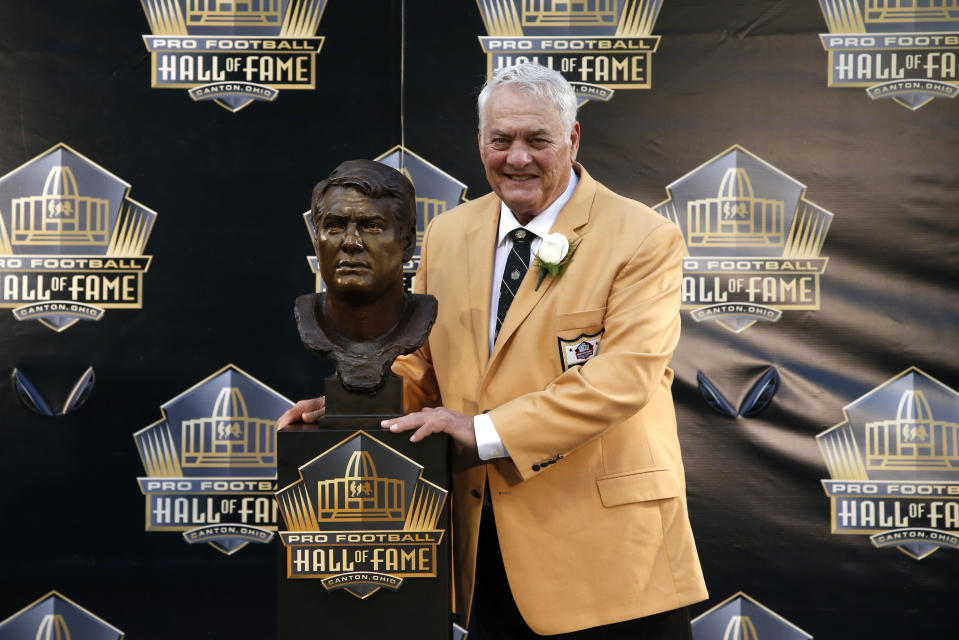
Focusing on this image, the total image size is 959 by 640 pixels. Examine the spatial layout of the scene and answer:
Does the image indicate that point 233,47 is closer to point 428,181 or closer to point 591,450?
point 428,181

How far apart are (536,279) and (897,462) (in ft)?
6.19

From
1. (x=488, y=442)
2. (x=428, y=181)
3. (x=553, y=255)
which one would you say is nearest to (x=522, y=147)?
(x=553, y=255)

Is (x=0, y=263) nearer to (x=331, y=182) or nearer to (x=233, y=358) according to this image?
(x=233, y=358)

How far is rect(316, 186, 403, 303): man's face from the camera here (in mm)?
1924

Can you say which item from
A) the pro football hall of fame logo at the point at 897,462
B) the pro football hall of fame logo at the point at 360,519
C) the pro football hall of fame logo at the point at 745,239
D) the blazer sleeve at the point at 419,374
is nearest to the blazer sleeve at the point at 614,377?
the pro football hall of fame logo at the point at 360,519

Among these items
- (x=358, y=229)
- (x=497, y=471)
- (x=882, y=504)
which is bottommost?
(x=882, y=504)

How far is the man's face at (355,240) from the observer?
192 cm

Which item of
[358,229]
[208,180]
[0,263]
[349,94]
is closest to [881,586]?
[358,229]

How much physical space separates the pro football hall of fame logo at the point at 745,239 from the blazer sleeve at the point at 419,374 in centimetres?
130

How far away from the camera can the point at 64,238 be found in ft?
11.0

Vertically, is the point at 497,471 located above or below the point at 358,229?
below

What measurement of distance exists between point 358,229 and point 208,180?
161cm

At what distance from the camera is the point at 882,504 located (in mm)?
3205

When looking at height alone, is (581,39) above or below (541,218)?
above
